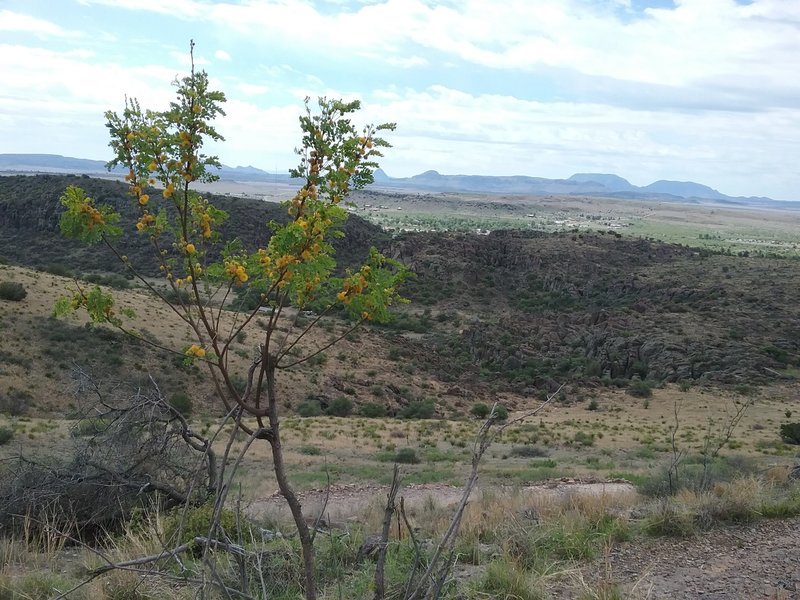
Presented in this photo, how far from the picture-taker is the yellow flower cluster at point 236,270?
161 inches

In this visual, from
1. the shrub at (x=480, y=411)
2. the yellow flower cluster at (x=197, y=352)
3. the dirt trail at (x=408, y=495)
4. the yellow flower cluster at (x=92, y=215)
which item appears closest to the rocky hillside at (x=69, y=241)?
the shrub at (x=480, y=411)

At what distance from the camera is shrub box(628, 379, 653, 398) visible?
35219 millimetres

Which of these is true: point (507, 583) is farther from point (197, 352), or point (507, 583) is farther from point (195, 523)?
point (195, 523)

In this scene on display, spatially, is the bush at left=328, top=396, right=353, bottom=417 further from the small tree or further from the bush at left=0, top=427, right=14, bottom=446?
the small tree

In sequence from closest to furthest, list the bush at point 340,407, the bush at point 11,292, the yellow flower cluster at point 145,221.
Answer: the yellow flower cluster at point 145,221, the bush at point 340,407, the bush at point 11,292

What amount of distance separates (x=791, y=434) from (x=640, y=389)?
13333mm

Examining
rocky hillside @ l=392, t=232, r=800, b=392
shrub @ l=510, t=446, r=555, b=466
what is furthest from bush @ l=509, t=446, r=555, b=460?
rocky hillside @ l=392, t=232, r=800, b=392

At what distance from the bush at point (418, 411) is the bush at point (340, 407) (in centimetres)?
244

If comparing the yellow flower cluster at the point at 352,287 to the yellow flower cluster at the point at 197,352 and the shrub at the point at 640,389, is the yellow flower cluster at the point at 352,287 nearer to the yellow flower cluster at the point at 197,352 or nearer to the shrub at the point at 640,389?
the yellow flower cluster at the point at 197,352

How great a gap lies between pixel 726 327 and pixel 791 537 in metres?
41.1

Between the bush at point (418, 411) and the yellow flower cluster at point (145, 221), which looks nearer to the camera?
the yellow flower cluster at point (145, 221)

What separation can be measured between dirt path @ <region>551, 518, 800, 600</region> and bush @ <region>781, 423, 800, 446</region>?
658 inches

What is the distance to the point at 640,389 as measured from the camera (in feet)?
117

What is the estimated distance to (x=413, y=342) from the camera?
4522 cm
